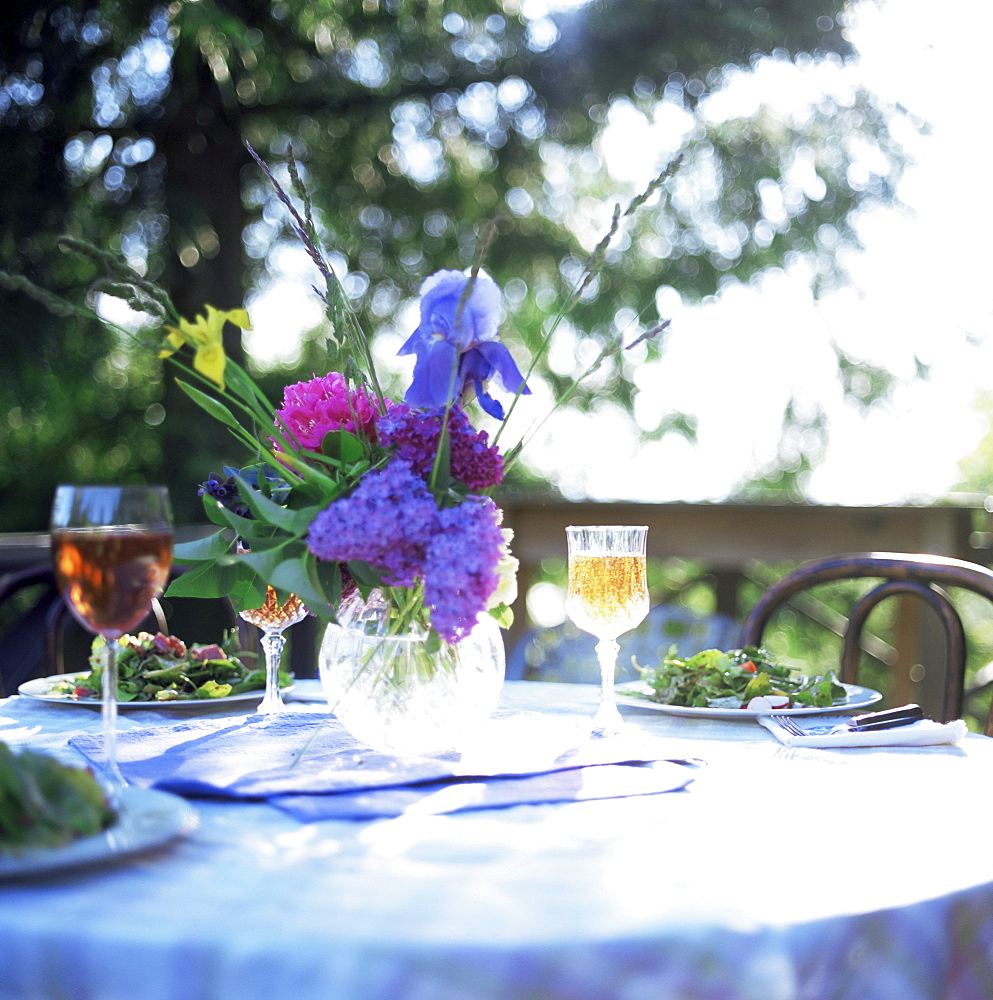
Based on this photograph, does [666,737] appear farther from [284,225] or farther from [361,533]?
[284,225]

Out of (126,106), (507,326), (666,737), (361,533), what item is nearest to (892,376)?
(507,326)

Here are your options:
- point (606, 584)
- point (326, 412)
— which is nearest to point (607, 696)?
point (606, 584)

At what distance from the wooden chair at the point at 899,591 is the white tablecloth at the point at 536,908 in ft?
2.47

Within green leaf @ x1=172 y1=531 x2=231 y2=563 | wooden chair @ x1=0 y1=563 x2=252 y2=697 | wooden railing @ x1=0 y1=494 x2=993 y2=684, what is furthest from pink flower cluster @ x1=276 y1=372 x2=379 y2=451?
wooden railing @ x1=0 y1=494 x2=993 y2=684

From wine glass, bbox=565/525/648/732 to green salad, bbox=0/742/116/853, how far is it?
65 cm

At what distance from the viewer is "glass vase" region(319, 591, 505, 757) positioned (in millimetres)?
969

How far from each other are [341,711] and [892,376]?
15.1ft

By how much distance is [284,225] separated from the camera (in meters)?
5.25

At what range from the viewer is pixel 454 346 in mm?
972

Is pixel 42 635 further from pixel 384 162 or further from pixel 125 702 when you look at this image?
pixel 384 162

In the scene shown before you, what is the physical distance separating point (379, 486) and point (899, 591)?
1.09m

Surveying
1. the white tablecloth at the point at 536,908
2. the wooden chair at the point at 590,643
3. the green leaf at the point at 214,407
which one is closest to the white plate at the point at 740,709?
the white tablecloth at the point at 536,908

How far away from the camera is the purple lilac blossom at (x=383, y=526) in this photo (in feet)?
2.85

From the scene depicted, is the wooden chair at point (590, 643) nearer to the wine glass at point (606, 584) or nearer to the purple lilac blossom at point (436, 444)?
the wine glass at point (606, 584)
